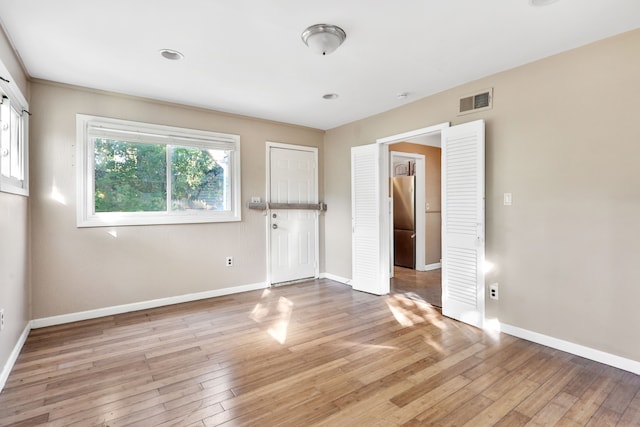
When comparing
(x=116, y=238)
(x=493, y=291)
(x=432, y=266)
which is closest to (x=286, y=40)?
(x=116, y=238)

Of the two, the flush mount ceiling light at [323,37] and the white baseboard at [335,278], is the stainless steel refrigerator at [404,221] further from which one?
the flush mount ceiling light at [323,37]

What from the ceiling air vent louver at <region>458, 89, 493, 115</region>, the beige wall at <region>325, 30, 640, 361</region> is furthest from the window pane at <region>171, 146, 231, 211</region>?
the beige wall at <region>325, 30, 640, 361</region>

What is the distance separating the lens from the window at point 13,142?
233cm

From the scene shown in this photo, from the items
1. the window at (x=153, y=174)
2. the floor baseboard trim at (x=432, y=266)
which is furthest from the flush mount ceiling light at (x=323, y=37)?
the floor baseboard trim at (x=432, y=266)

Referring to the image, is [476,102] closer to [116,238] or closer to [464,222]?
[464,222]

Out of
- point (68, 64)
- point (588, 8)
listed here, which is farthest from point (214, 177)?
point (588, 8)

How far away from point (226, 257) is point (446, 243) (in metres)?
2.87

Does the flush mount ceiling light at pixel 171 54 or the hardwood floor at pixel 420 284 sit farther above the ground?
the flush mount ceiling light at pixel 171 54

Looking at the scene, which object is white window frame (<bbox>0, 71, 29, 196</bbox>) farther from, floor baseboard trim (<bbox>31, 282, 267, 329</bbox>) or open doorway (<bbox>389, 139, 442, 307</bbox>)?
open doorway (<bbox>389, 139, 442, 307</bbox>)

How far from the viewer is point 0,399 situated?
2.00 metres

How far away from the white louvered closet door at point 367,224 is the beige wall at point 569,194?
142 cm

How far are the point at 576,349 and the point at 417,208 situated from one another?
364 cm

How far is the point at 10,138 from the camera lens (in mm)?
2604

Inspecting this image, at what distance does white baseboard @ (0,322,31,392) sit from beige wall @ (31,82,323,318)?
0.31 meters
